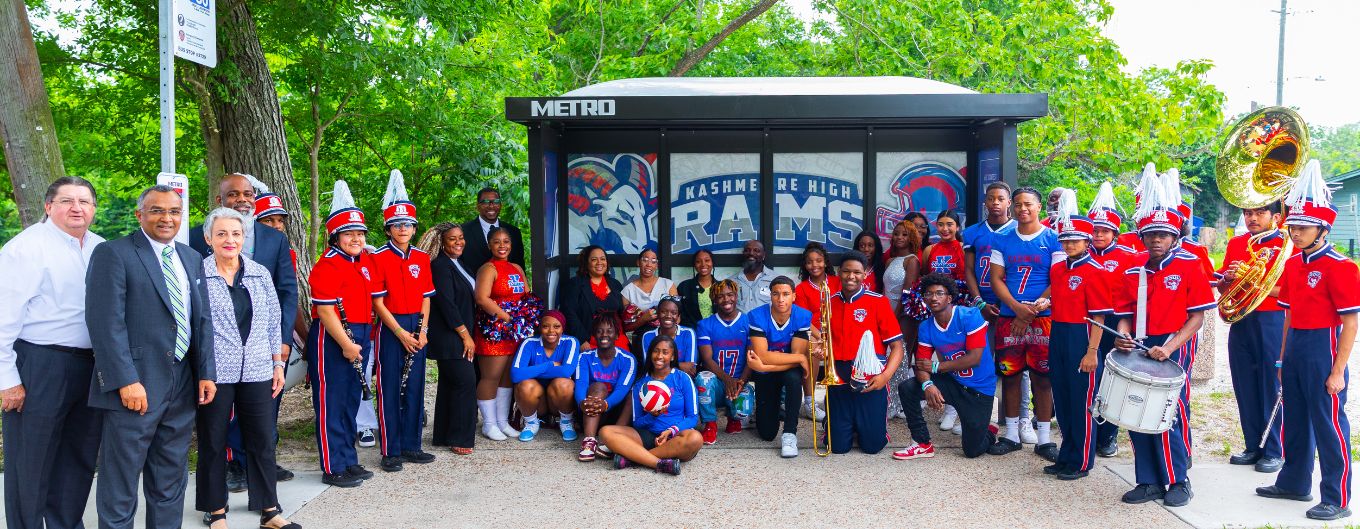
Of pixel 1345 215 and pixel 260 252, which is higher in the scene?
pixel 1345 215

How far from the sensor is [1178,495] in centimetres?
522

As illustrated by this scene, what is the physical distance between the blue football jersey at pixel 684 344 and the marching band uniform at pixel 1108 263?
2.65m

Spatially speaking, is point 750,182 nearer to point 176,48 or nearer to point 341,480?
point 341,480

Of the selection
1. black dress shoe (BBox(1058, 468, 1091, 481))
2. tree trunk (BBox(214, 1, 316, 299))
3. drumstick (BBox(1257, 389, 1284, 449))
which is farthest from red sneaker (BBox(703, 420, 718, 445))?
tree trunk (BBox(214, 1, 316, 299))

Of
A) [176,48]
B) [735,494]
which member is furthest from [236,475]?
[735,494]

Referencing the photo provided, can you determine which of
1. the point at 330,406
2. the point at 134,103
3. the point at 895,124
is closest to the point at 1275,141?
the point at 895,124

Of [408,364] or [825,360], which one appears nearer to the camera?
[408,364]

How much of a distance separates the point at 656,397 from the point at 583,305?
1.25 meters

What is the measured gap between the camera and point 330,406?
5.69 meters

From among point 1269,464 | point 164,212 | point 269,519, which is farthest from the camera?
point 1269,464

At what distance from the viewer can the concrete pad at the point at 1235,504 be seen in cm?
491

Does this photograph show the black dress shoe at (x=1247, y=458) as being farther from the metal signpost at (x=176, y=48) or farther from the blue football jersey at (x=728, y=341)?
the metal signpost at (x=176, y=48)

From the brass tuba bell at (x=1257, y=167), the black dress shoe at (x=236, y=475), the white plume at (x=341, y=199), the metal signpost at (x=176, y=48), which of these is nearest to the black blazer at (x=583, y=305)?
the white plume at (x=341, y=199)

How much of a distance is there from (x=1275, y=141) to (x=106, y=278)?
267 inches
